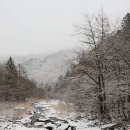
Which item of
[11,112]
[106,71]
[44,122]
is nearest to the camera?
[106,71]

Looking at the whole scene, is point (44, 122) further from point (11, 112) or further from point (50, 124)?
point (11, 112)

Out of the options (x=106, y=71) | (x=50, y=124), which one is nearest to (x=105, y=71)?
(x=106, y=71)

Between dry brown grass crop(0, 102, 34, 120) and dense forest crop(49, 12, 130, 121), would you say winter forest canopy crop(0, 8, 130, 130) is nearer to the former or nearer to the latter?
dense forest crop(49, 12, 130, 121)

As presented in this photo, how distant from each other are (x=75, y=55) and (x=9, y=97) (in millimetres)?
36332

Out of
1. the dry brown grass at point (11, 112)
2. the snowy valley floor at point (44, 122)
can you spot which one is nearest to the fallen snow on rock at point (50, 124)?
the snowy valley floor at point (44, 122)

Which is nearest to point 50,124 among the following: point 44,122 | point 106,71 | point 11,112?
point 44,122

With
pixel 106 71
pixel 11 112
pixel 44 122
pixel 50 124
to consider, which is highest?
pixel 106 71

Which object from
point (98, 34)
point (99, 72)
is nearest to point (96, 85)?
point (99, 72)

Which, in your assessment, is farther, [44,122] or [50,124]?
[44,122]

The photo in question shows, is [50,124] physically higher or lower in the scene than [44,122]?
higher

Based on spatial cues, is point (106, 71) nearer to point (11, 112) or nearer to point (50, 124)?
point (50, 124)

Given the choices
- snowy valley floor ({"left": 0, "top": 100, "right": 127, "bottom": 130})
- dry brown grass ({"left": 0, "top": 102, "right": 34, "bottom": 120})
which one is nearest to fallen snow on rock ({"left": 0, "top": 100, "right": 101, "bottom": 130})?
snowy valley floor ({"left": 0, "top": 100, "right": 127, "bottom": 130})

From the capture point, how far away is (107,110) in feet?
69.4

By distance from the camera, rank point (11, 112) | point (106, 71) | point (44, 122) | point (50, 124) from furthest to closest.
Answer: point (11, 112), point (44, 122), point (50, 124), point (106, 71)
